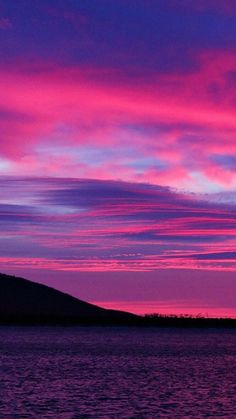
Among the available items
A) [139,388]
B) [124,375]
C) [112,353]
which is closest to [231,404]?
[139,388]

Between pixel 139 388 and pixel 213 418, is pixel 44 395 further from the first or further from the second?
pixel 213 418

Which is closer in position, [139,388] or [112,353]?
[139,388]

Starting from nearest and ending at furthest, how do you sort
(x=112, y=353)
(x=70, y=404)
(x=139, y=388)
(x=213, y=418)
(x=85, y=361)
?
(x=213, y=418), (x=70, y=404), (x=139, y=388), (x=85, y=361), (x=112, y=353)

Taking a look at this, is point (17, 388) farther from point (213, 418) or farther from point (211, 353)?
point (211, 353)

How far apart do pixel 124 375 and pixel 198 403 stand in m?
20.9

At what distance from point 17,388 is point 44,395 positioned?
4.04 meters

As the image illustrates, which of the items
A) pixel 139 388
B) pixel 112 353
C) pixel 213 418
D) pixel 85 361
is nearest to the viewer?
pixel 213 418

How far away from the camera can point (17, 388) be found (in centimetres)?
6025

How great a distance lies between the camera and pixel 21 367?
265ft

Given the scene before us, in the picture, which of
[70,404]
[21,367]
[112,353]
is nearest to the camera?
[70,404]

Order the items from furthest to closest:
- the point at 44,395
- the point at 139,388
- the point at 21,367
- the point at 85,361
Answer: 1. the point at 85,361
2. the point at 21,367
3. the point at 139,388
4. the point at 44,395

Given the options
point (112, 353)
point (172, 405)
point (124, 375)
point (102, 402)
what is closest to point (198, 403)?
point (172, 405)

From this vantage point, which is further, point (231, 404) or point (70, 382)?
point (70, 382)

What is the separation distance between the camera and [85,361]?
301ft
